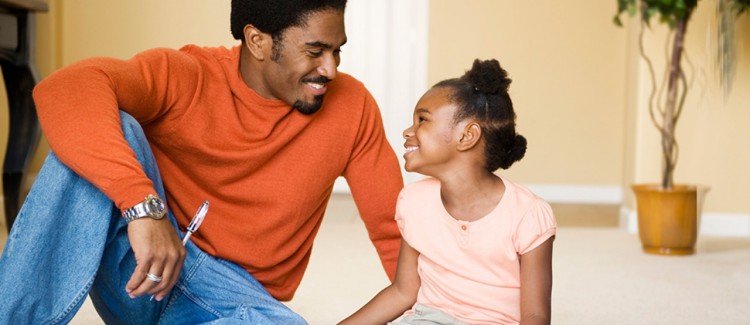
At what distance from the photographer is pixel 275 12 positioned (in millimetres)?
Answer: 1666

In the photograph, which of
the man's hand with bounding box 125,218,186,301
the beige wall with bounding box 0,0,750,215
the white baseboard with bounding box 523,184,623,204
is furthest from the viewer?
the white baseboard with bounding box 523,184,623,204

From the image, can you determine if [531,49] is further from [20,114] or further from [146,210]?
[146,210]

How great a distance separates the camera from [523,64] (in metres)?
5.00

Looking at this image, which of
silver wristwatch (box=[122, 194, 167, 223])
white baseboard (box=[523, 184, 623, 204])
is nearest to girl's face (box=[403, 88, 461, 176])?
silver wristwatch (box=[122, 194, 167, 223])

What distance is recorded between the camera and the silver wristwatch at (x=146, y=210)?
4.35ft

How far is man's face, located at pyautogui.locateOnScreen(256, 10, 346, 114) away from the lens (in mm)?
1622

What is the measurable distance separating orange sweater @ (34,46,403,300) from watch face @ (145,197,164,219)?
0.24m

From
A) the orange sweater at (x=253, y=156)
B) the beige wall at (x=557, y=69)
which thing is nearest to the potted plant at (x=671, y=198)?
the beige wall at (x=557, y=69)

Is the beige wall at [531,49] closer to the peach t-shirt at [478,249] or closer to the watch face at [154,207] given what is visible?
the peach t-shirt at [478,249]

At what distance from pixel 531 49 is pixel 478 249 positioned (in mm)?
3616

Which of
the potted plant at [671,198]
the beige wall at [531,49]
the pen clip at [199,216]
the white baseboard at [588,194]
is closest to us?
the pen clip at [199,216]

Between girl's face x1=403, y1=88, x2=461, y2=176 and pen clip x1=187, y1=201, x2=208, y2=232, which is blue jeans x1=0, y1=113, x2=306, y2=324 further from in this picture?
girl's face x1=403, y1=88, x2=461, y2=176

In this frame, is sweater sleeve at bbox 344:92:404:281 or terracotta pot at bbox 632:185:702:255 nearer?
sweater sleeve at bbox 344:92:404:281

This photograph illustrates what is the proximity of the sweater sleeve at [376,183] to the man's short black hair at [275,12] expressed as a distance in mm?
205
